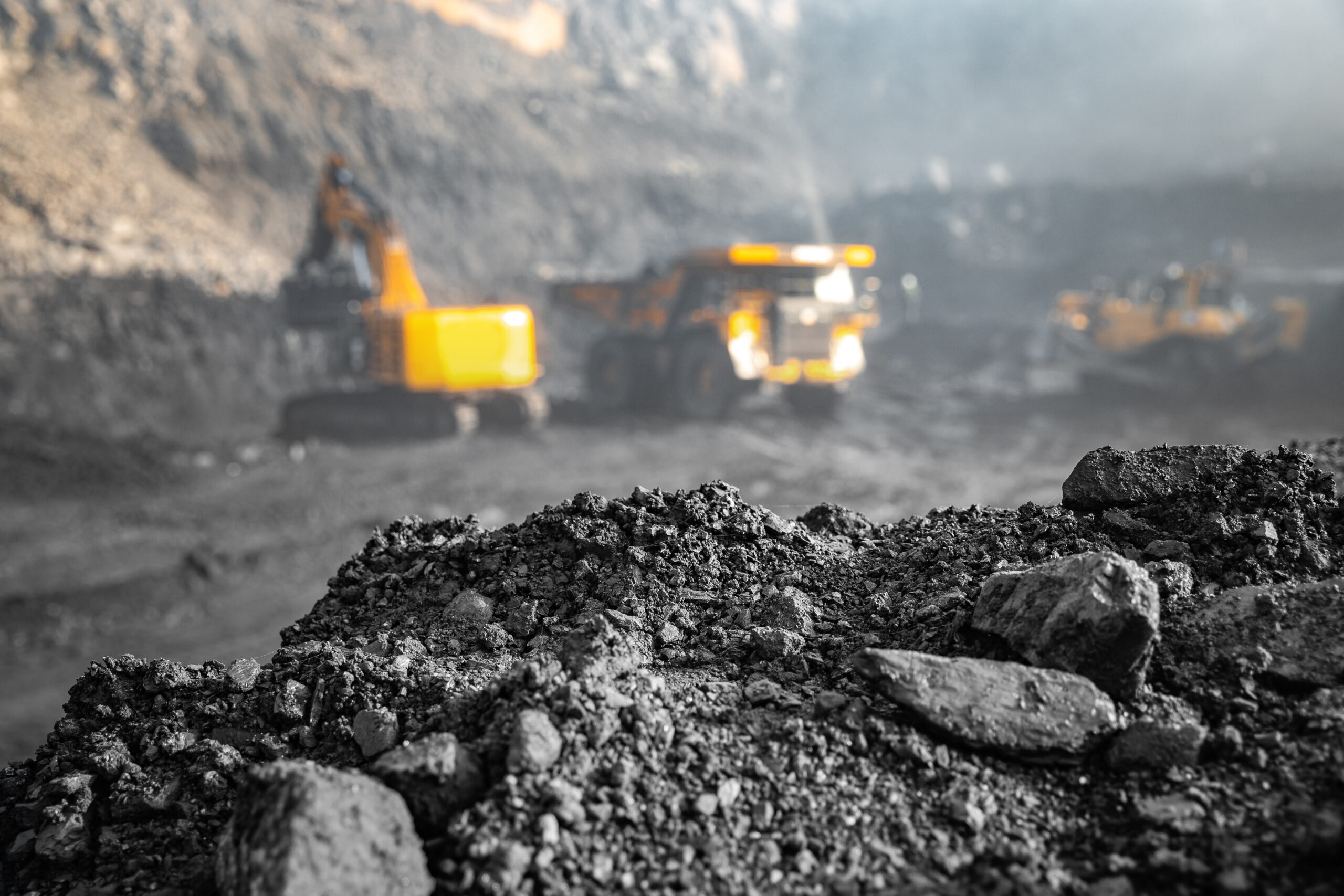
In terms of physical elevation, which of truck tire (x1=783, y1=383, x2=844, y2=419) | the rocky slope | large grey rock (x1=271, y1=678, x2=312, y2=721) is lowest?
truck tire (x1=783, y1=383, x2=844, y2=419)

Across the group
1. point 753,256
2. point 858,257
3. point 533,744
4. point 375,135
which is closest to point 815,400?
point 858,257

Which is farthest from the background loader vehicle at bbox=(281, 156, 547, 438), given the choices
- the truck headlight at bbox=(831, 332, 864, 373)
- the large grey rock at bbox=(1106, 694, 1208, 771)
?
the large grey rock at bbox=(1106, 694, 1208, 771)

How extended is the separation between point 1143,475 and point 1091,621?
0.84 meters

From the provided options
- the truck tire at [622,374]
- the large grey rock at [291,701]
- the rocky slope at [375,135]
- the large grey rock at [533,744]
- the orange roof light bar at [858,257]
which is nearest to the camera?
the large grey rock at [533,744]

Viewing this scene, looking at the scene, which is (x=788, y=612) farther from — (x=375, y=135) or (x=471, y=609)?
(x=375, y=135)

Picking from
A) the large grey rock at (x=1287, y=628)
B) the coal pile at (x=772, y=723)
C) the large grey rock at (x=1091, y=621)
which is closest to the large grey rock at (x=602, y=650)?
the coal pile at (x=772, y=723)

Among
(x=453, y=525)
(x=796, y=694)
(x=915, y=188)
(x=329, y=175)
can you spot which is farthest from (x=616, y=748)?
(x=915, y=188)

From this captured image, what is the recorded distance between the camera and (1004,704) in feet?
5.94

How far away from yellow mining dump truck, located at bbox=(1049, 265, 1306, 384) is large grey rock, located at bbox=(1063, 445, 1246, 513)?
14946 millimetres

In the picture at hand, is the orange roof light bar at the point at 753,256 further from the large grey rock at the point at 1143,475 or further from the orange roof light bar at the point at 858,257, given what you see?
the large grey rock at the point at 1143,475

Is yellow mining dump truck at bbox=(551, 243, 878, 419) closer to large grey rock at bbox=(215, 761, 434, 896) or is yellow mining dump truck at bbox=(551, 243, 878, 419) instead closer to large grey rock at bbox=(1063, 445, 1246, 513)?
large grey rock at bbox=(1063, 445, 1246, 513)

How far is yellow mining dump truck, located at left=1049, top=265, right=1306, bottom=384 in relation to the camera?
15.8 meters

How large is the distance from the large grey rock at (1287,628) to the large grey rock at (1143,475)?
485 millimetres

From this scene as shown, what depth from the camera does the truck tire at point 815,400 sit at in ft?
45.8
